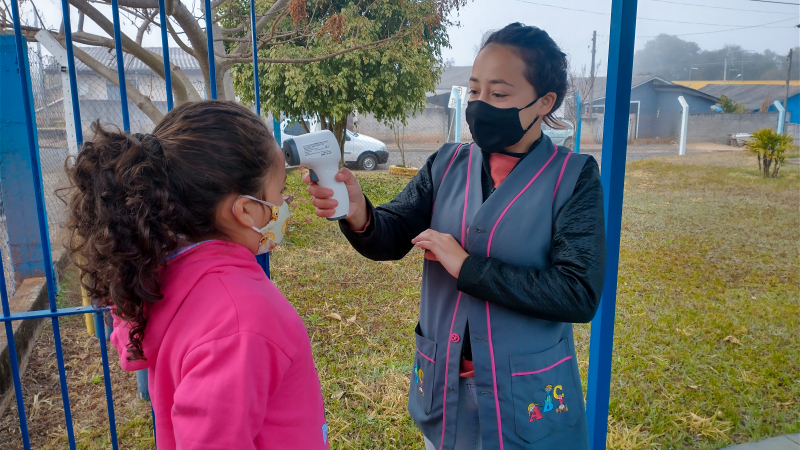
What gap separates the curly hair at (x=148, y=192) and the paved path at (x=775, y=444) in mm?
3066

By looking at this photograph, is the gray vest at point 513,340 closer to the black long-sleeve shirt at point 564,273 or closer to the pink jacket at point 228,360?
the black long-sleeve shirt at point 564,273

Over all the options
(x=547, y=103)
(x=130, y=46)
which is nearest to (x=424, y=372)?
(x=547, y=103)

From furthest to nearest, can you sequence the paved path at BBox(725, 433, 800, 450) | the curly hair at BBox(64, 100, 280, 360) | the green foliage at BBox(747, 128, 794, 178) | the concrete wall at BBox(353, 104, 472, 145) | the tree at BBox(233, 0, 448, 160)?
1. the concrete wall at BBox(353, 104, 472, 145)
2. the tree at BBox(233, 0, 448, 160)
3. the green foliage at BBox(747, 128, 794, 178)
4. the paved path at BBox(725, 433, 800, 450)
5. the curly hair at BBox(64, 100, 280, 360)

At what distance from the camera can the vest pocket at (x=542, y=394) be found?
4.17ft

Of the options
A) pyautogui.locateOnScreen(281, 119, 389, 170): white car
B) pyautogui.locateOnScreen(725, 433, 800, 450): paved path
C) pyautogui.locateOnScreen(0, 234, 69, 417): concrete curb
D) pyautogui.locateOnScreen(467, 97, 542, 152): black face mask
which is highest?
pyautogui.locateOnScreen(467, 97, 542, 152): black face mask

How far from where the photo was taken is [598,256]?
1.24 meters

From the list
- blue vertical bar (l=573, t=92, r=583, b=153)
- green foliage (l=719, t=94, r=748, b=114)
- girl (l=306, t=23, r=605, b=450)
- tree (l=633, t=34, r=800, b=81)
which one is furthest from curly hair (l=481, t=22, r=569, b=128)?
green foliage (l=719, t=94, r=748, b=114)

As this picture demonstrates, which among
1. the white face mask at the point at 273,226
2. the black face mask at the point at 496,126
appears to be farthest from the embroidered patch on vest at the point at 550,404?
the white face mask at the point at 273,226

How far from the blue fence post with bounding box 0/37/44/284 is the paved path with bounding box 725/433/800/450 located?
4.84 meters

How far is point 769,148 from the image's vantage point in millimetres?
5145

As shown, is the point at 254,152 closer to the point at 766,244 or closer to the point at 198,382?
the point at 198,382

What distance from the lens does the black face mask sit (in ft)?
→ 4.53

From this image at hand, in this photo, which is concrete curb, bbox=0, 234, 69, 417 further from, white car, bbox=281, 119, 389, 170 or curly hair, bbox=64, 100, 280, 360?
white car, bbox=281, 119, 389, 170

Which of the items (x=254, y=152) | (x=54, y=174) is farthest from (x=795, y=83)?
(x=54, y=174)
